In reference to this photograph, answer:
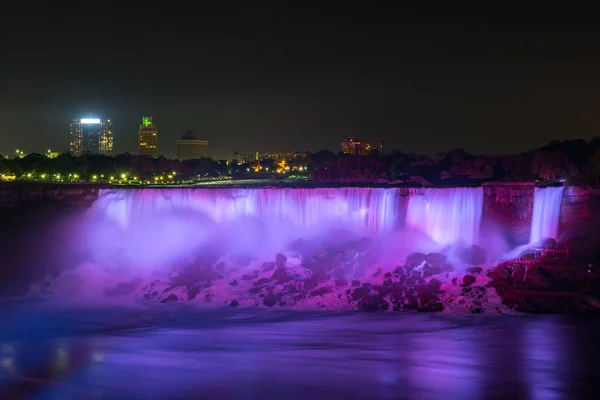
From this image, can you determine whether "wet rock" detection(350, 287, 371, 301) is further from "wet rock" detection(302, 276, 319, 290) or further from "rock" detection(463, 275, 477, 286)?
"rock" detection(463, 275, 477, 286)

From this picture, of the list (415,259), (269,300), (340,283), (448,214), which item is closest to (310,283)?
(340,283)

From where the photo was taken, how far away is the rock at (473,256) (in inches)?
Answer: 1101

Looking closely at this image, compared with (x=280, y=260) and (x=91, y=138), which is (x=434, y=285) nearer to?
(x=280, y=260)

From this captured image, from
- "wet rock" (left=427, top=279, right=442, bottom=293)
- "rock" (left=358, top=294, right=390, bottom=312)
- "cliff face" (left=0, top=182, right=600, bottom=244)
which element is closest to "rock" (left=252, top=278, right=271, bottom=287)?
"rock" (left=358, top=294, right=390, bottom=312)

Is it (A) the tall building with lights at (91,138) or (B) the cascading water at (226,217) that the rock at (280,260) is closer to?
(B) the cascading water at (226,217)

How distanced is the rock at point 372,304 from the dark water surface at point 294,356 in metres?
0.60

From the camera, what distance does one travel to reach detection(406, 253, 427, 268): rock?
28094 millimetres

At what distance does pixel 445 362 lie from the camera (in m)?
19.0

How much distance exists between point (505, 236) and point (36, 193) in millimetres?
23854

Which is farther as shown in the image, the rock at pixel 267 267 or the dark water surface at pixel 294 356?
the rock at pixel 267 267

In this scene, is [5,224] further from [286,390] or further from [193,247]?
[286,390]

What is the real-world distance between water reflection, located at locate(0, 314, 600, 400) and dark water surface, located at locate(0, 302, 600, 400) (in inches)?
1.4

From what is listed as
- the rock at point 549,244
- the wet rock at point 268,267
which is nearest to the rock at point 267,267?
the wet rock at point 268,267

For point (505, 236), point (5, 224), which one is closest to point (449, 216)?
point (505, 236)
